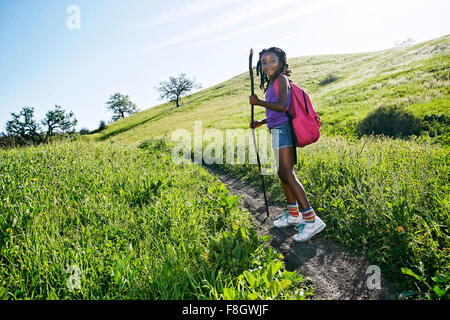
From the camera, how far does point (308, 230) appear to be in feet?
11.5

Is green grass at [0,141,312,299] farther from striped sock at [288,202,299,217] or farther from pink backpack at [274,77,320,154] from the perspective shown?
pink backpack at [274,77,320,154]

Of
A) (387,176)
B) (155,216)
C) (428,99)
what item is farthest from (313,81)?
(155,216)

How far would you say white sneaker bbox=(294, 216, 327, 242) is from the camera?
3.43m

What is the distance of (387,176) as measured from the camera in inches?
166

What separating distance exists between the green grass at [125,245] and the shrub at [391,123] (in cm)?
911

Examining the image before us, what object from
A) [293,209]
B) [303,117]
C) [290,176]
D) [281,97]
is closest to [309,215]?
[293,209]

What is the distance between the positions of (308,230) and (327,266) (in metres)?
0.67

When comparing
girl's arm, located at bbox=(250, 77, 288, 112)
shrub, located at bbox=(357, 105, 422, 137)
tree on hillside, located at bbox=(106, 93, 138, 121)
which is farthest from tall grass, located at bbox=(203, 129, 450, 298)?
tree on hillside, located at bbox=(106, 93, 138, 121)

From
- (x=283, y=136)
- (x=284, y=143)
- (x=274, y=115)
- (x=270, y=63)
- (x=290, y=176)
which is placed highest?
(x=270, y=63)

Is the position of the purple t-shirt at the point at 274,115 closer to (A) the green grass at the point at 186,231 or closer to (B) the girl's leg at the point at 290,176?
(B) the girl's leg at the point at 290,176

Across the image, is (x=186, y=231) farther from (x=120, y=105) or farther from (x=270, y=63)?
(x=120, y=105)

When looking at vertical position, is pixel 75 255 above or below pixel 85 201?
below
